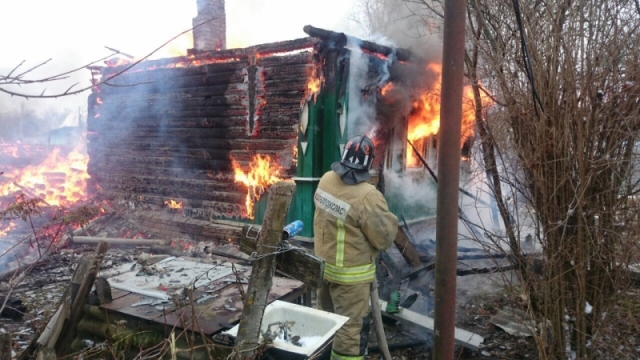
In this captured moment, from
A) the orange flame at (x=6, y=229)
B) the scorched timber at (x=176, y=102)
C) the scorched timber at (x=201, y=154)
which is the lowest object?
the orange flame at (x=6, y=229)

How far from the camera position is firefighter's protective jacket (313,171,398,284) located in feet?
13.8

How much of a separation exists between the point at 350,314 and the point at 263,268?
71.6 inches

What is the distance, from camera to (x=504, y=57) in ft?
12.5

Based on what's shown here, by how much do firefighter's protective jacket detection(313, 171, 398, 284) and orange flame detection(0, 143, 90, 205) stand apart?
10.8m

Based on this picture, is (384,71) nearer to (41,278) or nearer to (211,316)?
(211,316)

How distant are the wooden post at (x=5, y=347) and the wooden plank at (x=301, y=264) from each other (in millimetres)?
1568

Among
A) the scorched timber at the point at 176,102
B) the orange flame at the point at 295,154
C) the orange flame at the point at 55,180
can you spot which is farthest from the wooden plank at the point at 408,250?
the orange flame at the point at 55,180

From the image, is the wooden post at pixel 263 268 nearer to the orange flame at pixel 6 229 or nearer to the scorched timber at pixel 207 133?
the scorched timber at pixel 207 133

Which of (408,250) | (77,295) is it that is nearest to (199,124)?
(408,250)

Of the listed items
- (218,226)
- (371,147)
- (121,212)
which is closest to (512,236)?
(371,147)

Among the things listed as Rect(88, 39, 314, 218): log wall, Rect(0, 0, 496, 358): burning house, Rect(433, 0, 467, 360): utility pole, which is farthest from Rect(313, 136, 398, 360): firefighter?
Rect(88, 39, 314, 218): log wall

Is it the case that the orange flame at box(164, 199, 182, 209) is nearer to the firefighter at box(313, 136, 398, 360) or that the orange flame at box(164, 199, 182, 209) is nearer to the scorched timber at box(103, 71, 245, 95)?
the scorched timber at box(103, 71, 245, 95)

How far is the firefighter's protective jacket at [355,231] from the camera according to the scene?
4.21 metres

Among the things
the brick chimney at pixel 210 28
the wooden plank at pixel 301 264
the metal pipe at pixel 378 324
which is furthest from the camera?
the brick chimney at pixel 210 28
